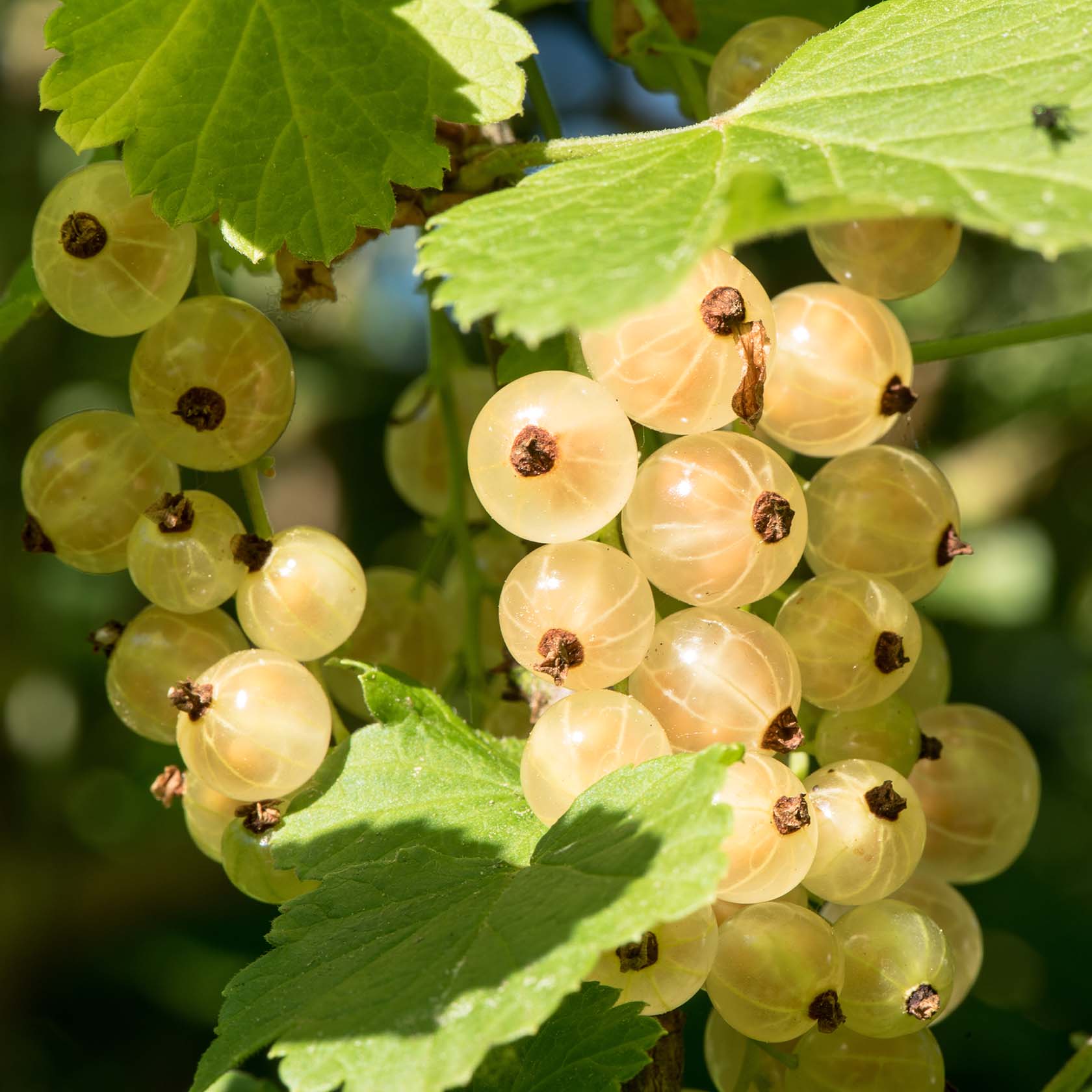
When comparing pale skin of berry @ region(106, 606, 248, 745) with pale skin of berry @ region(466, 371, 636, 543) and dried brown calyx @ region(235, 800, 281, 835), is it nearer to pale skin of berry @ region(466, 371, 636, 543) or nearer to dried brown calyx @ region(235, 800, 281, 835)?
dried brown calyx @ region(235, 800, 281, 835)

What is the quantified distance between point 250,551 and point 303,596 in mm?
55

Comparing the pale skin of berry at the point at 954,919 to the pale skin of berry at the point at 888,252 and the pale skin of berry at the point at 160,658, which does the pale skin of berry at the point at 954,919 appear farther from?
the pale skin of berry at the point at 160,658

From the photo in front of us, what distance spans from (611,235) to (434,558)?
22.6 inches

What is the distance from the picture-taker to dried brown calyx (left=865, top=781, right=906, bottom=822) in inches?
33.5

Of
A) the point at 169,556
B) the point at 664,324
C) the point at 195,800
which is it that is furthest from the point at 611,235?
the point at 195,800

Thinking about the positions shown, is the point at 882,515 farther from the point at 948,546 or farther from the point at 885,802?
the point at 885,802

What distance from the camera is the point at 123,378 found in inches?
81.0

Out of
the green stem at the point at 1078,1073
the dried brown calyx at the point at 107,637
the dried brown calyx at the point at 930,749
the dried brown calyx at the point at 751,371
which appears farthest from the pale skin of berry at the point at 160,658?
the green stem at the point at 1078,1073

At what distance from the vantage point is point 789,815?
30.5 inches

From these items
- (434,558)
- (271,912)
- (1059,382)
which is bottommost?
(271,912)

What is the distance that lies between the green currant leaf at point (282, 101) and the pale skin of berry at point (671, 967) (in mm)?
503

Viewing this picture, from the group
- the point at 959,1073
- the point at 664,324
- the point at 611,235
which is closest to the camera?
the point at 611,235

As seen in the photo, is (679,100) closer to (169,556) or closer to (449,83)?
(449,83)

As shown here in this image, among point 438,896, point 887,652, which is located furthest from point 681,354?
point 438,896
